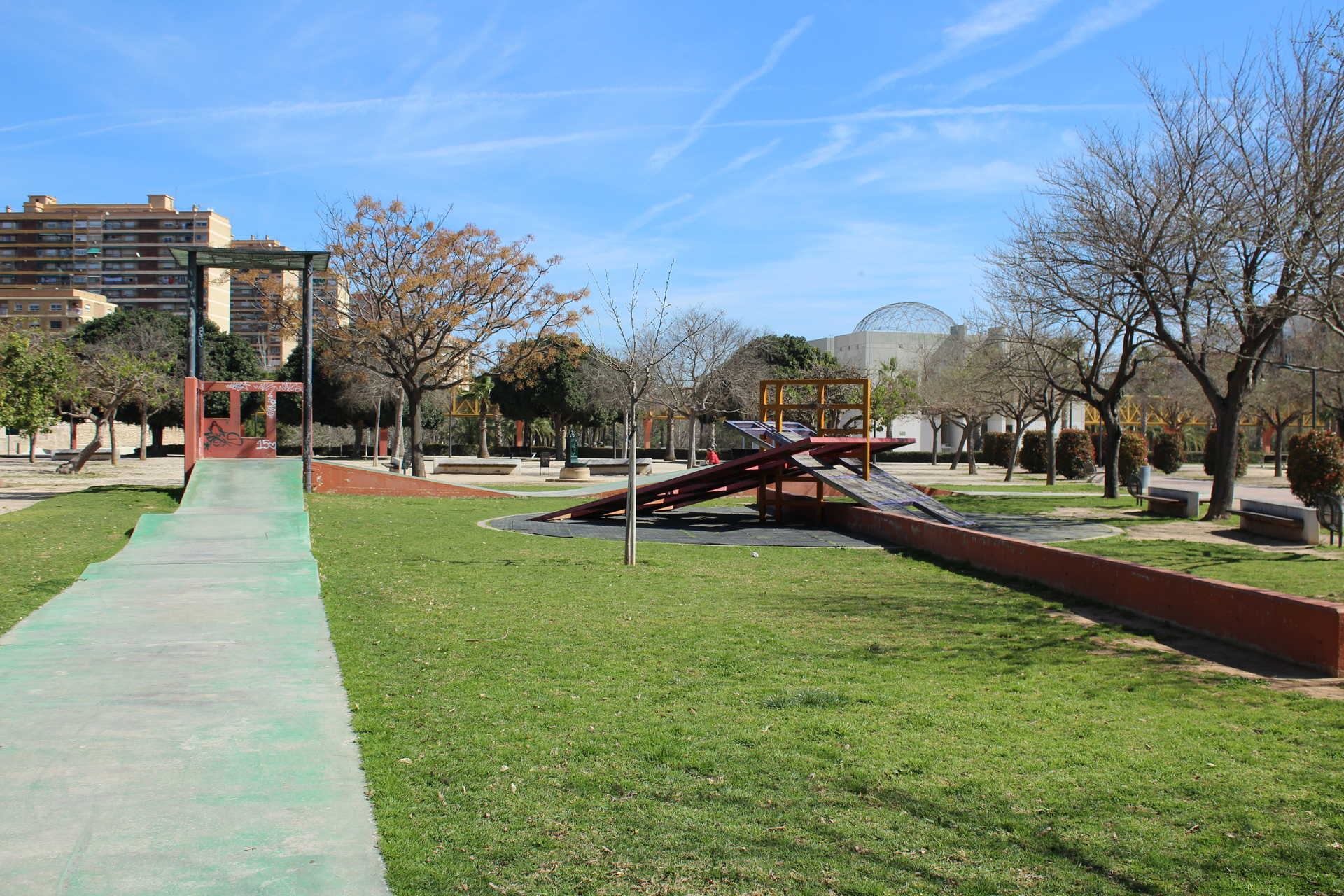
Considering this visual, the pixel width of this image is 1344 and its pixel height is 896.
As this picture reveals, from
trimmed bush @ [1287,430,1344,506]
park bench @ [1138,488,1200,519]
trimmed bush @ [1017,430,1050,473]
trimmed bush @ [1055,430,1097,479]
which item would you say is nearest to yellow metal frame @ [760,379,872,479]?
park bench @ [1138,488,1200,519]

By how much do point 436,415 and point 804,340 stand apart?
26874 millimetres

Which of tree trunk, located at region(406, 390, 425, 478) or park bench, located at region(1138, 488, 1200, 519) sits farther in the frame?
tree trunk, located at region(406, 390, 425, 478)

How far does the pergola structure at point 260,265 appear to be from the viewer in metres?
23.0

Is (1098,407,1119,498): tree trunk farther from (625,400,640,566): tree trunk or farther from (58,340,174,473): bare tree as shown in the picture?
(58,340,174,473): bare tree

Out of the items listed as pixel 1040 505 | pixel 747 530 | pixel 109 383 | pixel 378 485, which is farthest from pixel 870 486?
pixel 109 383

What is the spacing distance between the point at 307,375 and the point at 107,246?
138 meters

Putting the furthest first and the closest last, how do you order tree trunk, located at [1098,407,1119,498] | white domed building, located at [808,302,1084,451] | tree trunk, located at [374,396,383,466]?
1. white domed building, located at [808,302,1084,451]
2. tree trunk, located at [374,396,383,466]
3. tree trunk, located at [1098,407,1119,498]

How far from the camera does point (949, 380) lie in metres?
49.8

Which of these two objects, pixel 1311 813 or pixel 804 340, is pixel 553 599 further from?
pixel 804 340

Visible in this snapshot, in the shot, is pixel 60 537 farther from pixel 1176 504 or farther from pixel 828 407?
pixel 1176 504

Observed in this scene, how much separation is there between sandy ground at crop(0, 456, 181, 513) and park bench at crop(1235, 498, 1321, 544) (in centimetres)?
2384

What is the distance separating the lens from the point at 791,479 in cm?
1964

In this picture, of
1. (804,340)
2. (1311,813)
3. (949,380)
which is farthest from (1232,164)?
(804,340)

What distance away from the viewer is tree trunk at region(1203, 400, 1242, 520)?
19375 mm
